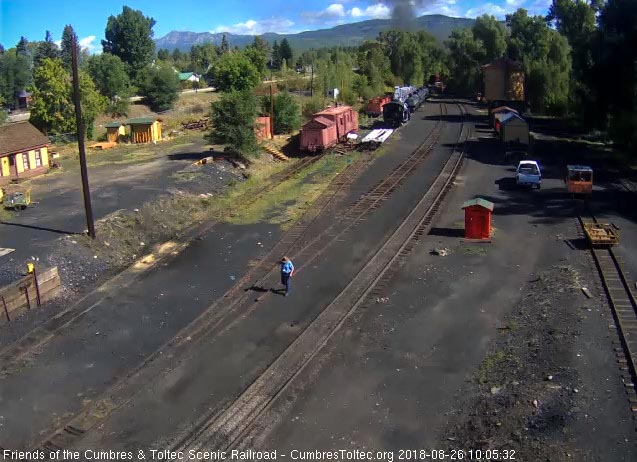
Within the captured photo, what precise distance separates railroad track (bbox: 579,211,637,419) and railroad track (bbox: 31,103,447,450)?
907cm

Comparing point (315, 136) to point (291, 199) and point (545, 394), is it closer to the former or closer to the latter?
point (291, 199)

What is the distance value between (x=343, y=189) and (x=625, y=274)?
49.5 feet

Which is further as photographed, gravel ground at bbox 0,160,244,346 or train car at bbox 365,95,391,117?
train car at bbox 365,95,391,117

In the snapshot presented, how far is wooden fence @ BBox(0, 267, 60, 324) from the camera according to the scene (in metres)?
15.9

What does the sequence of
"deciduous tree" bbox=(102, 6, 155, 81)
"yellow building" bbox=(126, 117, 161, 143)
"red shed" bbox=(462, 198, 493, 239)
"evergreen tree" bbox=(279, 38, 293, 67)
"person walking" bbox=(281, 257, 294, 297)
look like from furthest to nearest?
"evergreen tree" bbox=(279, 38, 293, 67), "deciduous tree" bbox=(102, 6, 155, 81), "yellow building" bbox=(126, 117, 161, 143), "red shed" bbox=(462, 198, 493, 239), "person walking" bbox=(281, 257, 294, 297)

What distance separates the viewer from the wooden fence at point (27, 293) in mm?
15883

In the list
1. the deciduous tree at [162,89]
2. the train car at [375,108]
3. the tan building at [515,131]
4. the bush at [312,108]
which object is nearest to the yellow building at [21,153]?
the bush at [312,108]

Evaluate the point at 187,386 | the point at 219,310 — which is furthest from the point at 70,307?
the point at 187,386

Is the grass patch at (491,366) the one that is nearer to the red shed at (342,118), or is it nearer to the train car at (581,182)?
the train car at (581,182)

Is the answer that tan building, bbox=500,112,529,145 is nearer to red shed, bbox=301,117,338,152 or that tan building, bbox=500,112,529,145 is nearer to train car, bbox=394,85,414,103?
red shed, bbox=301,117,338,152

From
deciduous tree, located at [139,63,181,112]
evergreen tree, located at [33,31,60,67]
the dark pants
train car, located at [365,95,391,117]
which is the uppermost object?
evergreen tree, located at [33,31,60,67]

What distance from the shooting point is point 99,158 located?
39.9 m

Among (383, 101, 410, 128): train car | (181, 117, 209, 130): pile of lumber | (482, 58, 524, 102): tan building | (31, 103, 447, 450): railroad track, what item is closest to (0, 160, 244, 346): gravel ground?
(31, 103, 447, 450): railroad track

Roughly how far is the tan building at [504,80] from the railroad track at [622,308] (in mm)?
50998
